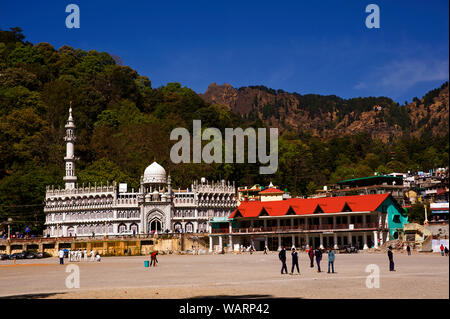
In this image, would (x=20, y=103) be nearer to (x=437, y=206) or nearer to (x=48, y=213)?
(x=48, y=213)

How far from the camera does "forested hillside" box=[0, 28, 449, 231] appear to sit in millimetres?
100938

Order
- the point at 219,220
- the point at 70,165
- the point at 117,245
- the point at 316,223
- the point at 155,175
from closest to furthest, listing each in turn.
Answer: the point at 117,245 → the point at 316,223 → the point at 219,220 → the point at 155,175 → the point at 70,165

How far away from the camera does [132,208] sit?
89000 mm

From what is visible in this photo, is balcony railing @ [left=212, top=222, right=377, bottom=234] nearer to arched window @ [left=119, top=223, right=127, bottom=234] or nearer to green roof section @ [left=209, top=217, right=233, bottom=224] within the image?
green roof section @ [left=209, top=217, right=233, bottom=224]

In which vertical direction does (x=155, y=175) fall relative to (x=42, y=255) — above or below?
above

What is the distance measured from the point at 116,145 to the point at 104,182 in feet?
48.1

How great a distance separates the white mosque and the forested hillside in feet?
17.3

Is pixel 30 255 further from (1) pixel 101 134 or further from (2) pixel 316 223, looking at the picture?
(1) pixel 101 134

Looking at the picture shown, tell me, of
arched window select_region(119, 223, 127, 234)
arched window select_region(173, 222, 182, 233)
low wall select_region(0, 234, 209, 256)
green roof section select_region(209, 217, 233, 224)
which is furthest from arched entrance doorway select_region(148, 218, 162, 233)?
green roof section select_region(209, 217, 233, 224)

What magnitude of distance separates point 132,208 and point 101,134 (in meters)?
28.6

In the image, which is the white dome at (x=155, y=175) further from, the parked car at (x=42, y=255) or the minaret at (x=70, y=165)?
the parked car at (x=42, y=255)

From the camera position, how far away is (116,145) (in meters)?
111

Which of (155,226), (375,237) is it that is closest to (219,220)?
(155,226)
